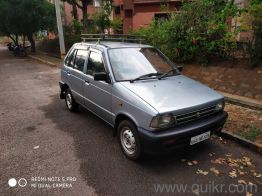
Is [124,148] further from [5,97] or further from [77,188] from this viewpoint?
[5,97]

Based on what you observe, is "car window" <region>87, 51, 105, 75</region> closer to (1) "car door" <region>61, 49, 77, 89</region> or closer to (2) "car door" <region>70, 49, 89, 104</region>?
(2) "car door" <region>70, 49, 89, 104</region>

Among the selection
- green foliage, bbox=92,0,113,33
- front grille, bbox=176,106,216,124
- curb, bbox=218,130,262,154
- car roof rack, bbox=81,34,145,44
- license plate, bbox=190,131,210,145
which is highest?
green foliage, bbox=92,0,113,33

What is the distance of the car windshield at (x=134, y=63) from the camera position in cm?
447

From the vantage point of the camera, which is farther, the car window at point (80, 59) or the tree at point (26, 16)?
the tree at point (26, 16)

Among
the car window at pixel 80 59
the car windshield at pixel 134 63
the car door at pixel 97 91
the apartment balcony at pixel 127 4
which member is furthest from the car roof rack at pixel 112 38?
the apartment balcony at pixel 127 4

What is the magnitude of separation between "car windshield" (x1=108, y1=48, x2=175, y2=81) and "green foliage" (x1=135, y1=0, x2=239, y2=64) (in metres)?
3.80

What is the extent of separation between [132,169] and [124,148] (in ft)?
1.43

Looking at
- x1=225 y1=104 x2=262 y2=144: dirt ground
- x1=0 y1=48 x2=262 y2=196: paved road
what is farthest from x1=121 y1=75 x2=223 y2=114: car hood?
x1=225 y1=104 x2=262 y2=144: dirt ground

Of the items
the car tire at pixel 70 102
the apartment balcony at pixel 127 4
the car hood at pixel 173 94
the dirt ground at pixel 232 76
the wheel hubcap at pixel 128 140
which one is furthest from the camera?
the apartment balcony at pixel 127 4

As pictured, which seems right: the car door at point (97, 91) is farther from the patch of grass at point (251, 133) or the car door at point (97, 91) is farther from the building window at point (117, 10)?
the building window at point (117, 10)

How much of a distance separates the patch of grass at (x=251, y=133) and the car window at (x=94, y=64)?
2984 mm

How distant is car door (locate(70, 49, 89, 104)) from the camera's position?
551cm

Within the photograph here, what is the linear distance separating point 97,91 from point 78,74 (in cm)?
106

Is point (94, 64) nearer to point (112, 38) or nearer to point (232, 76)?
point (112, 38)
